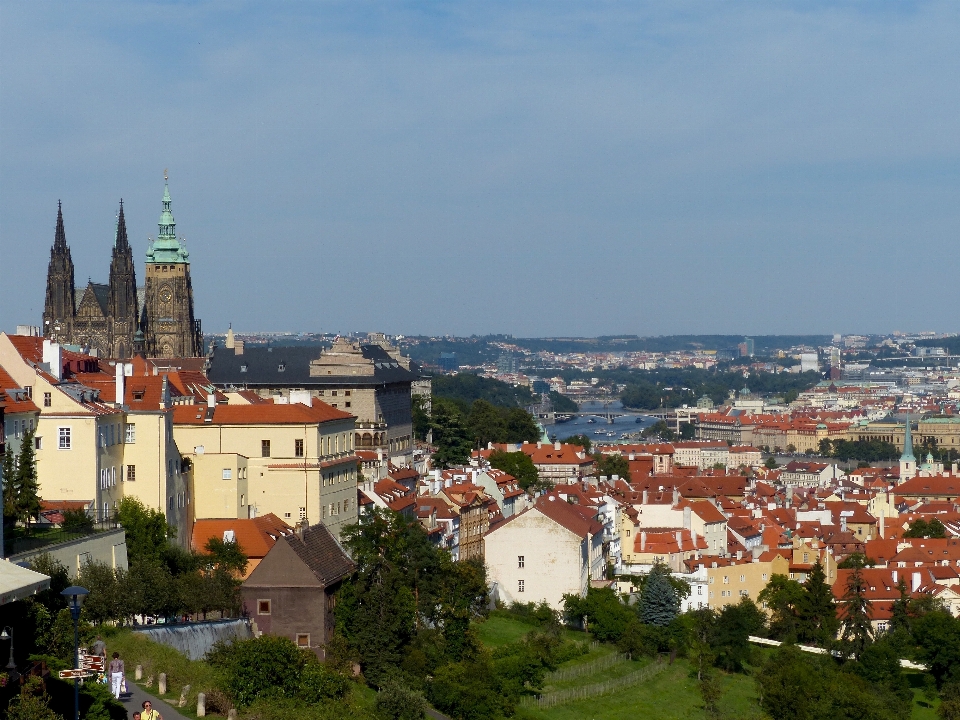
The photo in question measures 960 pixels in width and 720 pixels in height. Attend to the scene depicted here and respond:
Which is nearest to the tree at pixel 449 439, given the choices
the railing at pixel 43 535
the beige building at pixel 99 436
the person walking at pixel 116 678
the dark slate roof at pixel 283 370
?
the dark slate roof at pixel 283 370

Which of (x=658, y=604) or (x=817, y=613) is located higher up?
(x=658, y=604)

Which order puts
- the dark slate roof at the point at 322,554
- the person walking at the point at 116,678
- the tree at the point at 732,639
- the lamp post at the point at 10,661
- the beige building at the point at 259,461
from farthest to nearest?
the tree at the point at 732,639 → the beige building at the point at 259,461 → the dark slate roof at the point at 322,554 → the person walking at the point at 116,678 → the lamp post at the point at 10,661

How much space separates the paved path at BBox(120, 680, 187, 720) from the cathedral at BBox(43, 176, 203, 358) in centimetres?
9305

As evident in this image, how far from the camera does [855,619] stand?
65812 mm

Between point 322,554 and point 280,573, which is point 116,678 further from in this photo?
point 322,554

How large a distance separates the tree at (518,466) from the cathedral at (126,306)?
38.6m

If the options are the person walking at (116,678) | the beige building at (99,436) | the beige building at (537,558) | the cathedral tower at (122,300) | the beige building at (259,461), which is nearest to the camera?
the person walking at (116,678)

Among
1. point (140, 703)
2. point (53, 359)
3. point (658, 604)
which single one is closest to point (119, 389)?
point (53, 359)

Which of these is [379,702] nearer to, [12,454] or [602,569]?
[12,454]

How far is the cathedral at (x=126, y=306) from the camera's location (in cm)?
12425

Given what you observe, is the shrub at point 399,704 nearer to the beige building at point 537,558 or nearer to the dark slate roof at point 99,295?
the beige building at point 537,558

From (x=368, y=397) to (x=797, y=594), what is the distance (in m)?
27.3

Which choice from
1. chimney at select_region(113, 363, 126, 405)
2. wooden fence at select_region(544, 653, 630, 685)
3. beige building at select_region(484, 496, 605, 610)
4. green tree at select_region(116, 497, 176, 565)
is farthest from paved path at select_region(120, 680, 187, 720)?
beige building at select_region(484, 496, 605, 610)

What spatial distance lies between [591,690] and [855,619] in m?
15.7
